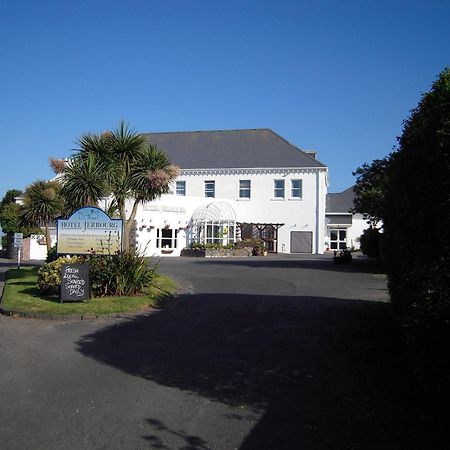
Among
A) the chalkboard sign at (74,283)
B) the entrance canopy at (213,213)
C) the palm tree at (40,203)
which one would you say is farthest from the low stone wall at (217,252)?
the chalkboard sign at (74,283)

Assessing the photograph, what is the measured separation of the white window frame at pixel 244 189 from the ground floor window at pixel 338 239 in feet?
51.1

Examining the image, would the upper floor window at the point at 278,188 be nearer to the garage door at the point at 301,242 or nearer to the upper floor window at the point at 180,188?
the garage door at the point at 301,242

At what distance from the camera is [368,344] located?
331 inches

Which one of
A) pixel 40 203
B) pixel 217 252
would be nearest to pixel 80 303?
pixel 40 203

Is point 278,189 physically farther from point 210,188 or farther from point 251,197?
point 210,188

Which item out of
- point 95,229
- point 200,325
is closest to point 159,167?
point 95,229

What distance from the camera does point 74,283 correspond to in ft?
43.6

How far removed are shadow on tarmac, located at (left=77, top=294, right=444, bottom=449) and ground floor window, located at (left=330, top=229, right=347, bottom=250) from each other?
4776cm

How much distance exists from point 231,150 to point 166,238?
13.4 meters

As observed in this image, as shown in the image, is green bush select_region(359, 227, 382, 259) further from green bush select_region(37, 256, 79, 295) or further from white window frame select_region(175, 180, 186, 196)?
white window frame select_region(175, 180, 186, 196)

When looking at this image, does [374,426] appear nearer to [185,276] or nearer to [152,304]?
[152,304]

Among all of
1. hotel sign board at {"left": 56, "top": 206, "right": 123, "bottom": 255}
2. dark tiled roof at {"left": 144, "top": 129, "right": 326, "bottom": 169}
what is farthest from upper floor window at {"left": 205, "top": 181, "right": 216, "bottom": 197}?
hotel sign board at {"left": 56, "top": 206, "right": 123, "bottom": 255}

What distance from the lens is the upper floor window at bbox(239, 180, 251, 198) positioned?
48.1 m

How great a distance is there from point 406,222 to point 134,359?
176 inches
